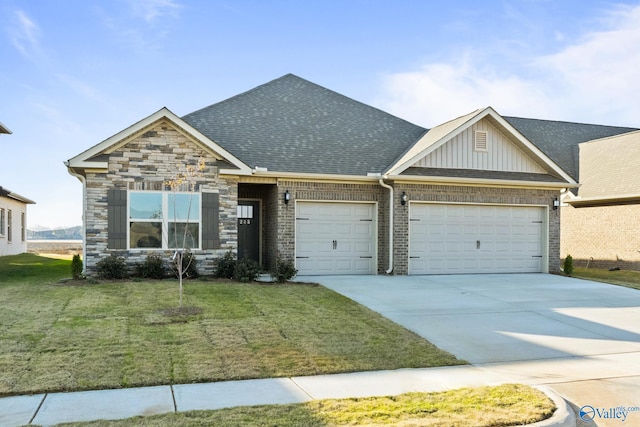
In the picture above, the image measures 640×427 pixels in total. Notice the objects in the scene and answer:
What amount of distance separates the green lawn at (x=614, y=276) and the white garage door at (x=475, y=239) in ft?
5.37

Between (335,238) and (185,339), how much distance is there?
8776mm

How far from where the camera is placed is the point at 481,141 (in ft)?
56.6

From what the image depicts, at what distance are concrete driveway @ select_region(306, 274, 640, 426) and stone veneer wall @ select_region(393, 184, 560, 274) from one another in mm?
1016

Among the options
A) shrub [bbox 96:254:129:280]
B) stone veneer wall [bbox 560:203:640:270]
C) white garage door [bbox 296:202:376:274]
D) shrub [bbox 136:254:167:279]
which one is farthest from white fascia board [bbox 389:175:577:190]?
shrub [bbox 96:254:129:280]

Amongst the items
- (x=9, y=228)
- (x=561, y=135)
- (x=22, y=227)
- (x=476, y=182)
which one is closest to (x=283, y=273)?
(x=476, y=182)

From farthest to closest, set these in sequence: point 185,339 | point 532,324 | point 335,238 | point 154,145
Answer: point 335,238 < point 154,145 < point 532,324 < point 185,339

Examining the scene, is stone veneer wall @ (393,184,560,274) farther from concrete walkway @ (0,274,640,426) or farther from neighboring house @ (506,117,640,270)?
concrete walkway @ (0,274,640,426)

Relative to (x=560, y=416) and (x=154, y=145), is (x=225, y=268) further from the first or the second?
(x=560, y=416)

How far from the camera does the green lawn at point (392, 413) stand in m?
5.21

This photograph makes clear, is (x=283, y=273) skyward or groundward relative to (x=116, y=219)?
groundward

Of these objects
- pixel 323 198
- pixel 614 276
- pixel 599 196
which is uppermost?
pixel 599 196

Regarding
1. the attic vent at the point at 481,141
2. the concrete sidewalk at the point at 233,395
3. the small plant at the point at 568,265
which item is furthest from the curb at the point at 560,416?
the small plant at the point at 568,265

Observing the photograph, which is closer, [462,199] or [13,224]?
[462,199]

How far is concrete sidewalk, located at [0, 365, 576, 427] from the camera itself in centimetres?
547
